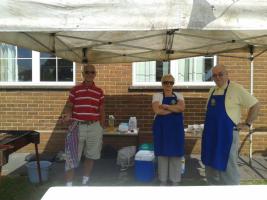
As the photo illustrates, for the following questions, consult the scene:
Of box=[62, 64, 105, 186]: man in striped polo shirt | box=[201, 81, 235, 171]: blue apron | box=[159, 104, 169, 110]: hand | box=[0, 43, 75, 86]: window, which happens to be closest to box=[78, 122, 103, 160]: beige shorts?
box=[62, 64, 105, 186]: man in striped polo shirt

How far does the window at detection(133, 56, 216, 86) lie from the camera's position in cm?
852

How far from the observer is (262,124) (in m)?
8.27

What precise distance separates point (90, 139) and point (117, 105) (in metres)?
2.55

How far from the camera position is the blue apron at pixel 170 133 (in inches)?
217

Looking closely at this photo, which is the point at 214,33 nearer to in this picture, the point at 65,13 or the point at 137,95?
the point at 65,13

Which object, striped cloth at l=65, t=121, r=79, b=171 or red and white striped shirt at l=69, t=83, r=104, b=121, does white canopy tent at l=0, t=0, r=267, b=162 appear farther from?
striped cloth at l=65, t=121, r=79, b=171

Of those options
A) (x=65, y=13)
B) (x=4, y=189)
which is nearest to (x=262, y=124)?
(x=4, y=189)

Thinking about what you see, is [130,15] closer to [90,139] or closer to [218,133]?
[218,133]

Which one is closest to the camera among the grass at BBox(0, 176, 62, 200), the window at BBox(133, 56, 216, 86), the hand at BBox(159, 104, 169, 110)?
the hand at BBox(159, 104, 169, 110)

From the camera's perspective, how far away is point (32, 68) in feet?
28.5

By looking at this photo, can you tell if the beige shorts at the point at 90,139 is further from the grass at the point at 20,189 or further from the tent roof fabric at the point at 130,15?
the tent roof fabric at the point at 130,15

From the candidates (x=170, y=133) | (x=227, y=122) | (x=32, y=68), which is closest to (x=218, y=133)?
(x=227, y=122)

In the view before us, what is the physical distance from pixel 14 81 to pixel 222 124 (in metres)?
5.56

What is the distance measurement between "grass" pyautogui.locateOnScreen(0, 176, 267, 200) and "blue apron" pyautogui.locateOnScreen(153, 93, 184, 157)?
109 centimetres
